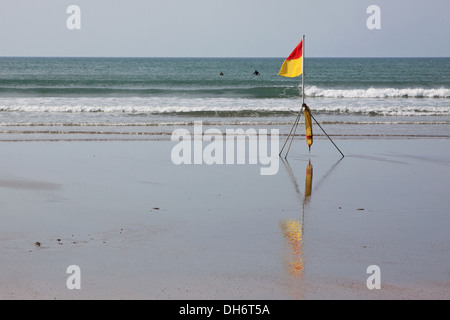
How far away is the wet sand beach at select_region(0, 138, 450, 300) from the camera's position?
18.2 feet

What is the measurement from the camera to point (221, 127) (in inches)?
772

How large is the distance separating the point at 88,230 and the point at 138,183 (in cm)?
286

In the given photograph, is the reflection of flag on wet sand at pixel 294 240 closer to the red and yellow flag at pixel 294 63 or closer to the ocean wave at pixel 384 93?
the red and yellow flag at pixel 294 63

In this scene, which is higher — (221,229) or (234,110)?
(234,110)

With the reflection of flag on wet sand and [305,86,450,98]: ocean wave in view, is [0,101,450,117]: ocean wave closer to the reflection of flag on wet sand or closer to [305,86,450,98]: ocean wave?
[305,86,450,98]: ocean wave

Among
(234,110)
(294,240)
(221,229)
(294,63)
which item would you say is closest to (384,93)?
(234,110)

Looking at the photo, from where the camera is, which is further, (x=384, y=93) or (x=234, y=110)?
(x=384, y=93)

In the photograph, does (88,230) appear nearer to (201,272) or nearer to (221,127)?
(201,272)

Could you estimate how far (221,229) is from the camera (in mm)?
7340

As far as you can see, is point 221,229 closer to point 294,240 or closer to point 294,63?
point 294,240

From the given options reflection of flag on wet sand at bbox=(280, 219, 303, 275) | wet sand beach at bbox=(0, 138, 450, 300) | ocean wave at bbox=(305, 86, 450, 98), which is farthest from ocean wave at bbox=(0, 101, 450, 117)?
reflection of flag on wet sand at bbox=(280, 219, 303, 275)

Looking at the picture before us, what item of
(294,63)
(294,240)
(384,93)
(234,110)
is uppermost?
(384,93)
